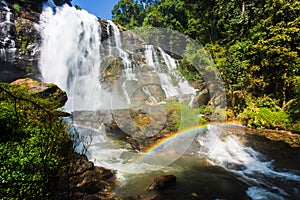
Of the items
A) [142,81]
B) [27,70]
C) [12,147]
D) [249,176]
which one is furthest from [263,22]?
[27,70]

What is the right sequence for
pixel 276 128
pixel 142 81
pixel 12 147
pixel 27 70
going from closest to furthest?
pixel 12 147 < pixel 276 128 < pixel 27 70 < pixel 142 81

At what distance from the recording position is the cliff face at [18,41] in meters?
12.6

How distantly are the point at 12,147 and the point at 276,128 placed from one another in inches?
412

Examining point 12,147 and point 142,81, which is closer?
point 12,147

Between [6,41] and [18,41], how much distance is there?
76cm

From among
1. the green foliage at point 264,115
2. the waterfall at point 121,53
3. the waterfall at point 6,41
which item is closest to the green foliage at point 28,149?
the green foliage at point 264,115

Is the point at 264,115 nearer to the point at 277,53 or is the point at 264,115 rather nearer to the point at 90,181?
the point at 277,53

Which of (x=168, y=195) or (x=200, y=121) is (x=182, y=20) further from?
(x=168, y=195)

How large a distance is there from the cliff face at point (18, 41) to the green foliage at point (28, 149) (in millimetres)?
10312

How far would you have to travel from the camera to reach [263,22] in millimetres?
10578

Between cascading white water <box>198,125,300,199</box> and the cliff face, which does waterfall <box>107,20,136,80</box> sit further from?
cascading white water <box>198,125,300,199</box>

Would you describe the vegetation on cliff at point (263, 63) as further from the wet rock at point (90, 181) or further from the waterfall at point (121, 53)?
the wet rock at point (90, 181)

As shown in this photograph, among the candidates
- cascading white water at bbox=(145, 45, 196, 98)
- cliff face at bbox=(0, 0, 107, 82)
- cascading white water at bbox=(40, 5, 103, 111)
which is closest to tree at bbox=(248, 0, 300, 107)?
cascading white water at bbox=(145, 45, 196, 98)

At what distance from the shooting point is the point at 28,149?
325cm
